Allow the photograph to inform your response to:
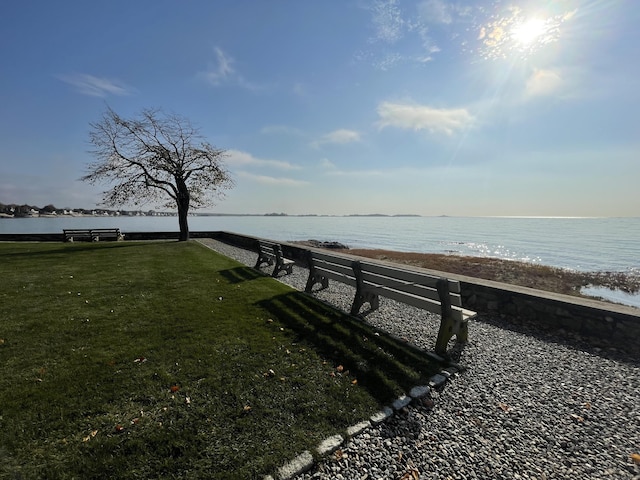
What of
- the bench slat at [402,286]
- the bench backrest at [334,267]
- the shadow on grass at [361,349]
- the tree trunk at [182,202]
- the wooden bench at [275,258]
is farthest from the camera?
the tree trunk at [182,202]

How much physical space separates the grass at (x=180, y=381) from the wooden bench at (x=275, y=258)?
9.36ft

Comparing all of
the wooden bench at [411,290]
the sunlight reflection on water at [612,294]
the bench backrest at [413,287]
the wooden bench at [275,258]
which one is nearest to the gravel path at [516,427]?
the wooden bench at [411,290]

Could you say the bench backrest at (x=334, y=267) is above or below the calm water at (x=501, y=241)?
above

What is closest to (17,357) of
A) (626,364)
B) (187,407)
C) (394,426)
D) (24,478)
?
(24,478)

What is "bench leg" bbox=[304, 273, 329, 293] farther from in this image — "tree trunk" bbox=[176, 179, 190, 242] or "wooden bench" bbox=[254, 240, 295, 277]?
"tree trunk" bbox=[176, 179, 190, 242]

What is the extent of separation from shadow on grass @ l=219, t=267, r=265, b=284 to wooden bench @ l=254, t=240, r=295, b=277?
0.58m

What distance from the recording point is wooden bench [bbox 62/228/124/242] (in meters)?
20.6

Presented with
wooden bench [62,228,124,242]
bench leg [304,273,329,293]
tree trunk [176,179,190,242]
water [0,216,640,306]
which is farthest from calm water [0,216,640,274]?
bench leg [304,273,329,293]

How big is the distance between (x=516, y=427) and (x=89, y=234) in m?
25.8

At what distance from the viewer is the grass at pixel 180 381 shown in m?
2.56

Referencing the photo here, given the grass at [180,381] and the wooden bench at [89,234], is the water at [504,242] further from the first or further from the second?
the grass at [180,381]

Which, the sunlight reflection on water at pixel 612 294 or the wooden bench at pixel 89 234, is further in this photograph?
the wooden bench at pixel 89 234

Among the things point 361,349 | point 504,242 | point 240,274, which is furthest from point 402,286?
point 504,242

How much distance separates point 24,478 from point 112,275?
851cm
